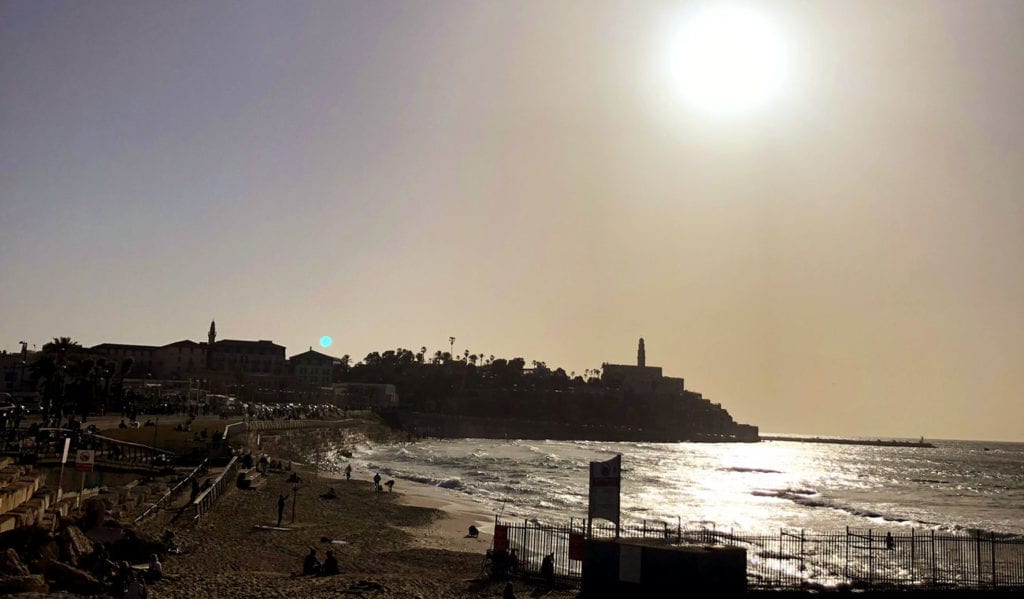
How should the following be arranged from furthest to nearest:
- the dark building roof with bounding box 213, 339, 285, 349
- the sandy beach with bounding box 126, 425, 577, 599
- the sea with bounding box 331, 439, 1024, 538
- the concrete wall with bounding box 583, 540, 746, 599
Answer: the dark building roof with bounding box 213, 339, 285, 349, the sea with bounding box 331, 439, 1024, 538, the sandy beach with bounding box 126, 425, 577, 599, the concrete wall with bounding box 583, 540, 746, 599

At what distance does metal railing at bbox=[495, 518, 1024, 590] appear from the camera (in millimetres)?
27109

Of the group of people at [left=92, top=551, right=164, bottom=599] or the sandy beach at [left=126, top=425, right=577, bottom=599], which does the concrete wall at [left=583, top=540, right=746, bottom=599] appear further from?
the group of people at [left=92, top=551, right=164, bottom=599]

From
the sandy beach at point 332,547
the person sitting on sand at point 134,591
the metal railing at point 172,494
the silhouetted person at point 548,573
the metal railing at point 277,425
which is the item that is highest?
the metal railing at point 277,425

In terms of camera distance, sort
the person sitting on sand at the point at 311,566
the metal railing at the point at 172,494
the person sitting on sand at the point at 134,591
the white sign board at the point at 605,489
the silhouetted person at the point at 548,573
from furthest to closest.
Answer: the metal railing at the point at 172,494, the silhouetted person at the point at 548,573, the person sitting on sand at the point at 311,566, the white sign board at the point at 605,489, the person sitting on sand at the point at 134,591

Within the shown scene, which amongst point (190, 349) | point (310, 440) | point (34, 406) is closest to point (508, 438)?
point (190, 349)

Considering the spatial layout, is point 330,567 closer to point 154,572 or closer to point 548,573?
point 154,572

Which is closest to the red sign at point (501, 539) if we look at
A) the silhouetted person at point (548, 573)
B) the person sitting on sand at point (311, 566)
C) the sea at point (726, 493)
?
the silhouetted person at point (548, 573)

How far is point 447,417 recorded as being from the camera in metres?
182

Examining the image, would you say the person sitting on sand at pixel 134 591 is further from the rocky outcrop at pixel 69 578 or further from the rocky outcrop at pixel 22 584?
the rocky outcrop at pixel 22 584

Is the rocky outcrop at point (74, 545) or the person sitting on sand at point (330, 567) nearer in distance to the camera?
the rocky outcrop at point (74, 545)

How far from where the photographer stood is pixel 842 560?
35531mm

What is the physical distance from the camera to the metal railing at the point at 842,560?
27.1m

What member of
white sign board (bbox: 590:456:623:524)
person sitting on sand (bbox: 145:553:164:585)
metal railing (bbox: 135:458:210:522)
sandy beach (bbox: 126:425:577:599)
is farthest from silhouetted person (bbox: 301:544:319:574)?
white sign board (bbox: 590:456:623:524)

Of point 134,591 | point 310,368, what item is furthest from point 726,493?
point 310,368
